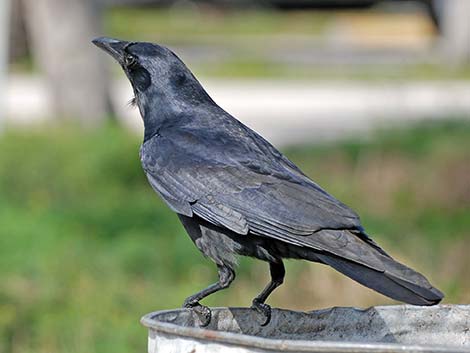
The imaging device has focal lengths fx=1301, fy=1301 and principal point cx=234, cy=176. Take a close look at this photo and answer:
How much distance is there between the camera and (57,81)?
12258 mm

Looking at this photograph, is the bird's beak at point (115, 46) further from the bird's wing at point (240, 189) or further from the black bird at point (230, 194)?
the bird's wing at point (240, 189)

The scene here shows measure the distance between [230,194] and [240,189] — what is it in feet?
0.11

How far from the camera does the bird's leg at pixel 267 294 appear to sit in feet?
11.6

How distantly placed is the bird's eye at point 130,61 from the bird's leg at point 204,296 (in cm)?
72

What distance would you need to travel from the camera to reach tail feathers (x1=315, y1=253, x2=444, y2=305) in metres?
3.19

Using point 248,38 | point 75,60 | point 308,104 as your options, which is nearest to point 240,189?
point 75,60

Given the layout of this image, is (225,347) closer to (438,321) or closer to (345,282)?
(438,321)

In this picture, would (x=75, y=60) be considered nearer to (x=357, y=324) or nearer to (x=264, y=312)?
(x=264, y=312)

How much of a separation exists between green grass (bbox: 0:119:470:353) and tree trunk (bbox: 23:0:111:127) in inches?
46.1

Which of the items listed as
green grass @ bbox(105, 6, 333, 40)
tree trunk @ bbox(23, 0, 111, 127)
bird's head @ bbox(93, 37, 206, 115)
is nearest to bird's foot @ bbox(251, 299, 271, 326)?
bird's head @ bbox(93, 37, 206, 115)

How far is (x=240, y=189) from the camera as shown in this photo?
3701 millimetres

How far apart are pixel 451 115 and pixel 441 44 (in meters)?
17.0

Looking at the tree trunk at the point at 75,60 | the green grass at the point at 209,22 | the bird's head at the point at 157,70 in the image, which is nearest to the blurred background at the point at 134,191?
the tree trunk at the point at 75,60

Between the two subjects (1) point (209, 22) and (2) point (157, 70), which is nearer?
(2) point (157, 70)
